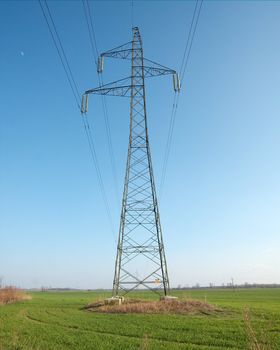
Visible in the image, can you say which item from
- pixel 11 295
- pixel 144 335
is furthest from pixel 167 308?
pixel 11 295

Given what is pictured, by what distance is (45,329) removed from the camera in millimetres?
20844

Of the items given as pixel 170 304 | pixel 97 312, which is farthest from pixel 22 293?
pixel 170 304

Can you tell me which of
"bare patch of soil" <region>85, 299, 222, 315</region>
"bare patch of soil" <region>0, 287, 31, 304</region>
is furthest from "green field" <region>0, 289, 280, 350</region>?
"bare patch of soil" <region>0, 287, 31, 304</region>

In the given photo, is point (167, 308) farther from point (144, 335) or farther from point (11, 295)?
point (11, 295)

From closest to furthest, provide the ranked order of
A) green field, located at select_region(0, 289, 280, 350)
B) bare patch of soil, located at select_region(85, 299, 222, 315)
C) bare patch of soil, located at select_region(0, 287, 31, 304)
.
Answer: green field, located at select_region(0, 289, 280, 350) → bare patch of soil, located at select_region(85, 299, 222, 315) → bare patch of soil, located at select_region(0, 287, 31, 304)

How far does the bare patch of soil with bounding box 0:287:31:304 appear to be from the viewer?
5700cm

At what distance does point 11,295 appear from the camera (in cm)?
5938

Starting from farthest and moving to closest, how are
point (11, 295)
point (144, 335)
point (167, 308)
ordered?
point (11, 295), point (167, 308), point (144, 335)

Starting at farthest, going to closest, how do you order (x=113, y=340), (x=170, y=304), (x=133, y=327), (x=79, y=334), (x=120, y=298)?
(x=120, y=298) → (x=170, y=304) → (x=133, y=327) → (x=79, y=334) → (x=113, y=340)

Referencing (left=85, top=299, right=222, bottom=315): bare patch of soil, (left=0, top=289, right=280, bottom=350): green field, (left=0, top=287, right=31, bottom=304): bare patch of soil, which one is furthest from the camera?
(left=0, top=287, right=31, bottom=304): bare patch of soil

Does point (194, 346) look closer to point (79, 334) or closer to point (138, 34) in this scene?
point (79, 334)

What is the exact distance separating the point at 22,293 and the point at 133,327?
160 feet

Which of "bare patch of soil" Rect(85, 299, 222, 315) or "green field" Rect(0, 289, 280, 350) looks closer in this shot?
"green field" Rect(0, 289, 280, 350)

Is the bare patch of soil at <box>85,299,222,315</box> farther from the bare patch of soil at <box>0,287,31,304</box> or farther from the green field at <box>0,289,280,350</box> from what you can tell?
the bare patch of soil at <box>0,287,31,304</box>
